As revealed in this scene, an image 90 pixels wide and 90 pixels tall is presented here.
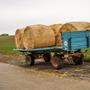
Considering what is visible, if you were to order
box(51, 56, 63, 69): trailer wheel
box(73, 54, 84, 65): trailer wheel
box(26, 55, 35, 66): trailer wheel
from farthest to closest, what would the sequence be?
box(26, 55, 35, 66): trailer wheel, box(73, 54, 84, 65): trailer wheel, box(51, 56, 63, 69): trailer wheel

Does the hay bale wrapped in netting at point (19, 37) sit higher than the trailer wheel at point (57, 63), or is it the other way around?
the hay bale wrapped in netting at point (19, 37)

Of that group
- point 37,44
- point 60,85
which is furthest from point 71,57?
point 60,85

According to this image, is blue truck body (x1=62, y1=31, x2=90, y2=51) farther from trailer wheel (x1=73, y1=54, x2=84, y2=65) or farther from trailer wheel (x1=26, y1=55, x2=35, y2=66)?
trailer wheel (x1=26, y1=55, x2=35, y2=66)

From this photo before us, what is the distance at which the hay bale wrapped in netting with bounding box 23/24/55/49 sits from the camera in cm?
2200

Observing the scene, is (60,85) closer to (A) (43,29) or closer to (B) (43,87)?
(B) (43,87)

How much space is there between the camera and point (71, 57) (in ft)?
68.7

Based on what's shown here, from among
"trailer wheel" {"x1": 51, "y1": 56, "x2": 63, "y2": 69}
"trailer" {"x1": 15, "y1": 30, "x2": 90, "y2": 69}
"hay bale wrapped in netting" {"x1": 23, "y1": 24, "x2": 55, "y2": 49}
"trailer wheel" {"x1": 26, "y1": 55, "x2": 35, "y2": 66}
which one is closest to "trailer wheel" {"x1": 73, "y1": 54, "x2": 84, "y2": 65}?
"trailer" {"x1": 15, "y1": 30, "x2": 90, "y2": 69}

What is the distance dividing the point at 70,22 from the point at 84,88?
806 centimetres

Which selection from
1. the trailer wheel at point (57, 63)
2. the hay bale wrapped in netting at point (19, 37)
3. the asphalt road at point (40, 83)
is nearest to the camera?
the asphalt road at point (40, 83)

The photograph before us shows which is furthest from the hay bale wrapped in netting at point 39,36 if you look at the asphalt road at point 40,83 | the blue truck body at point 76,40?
the asphalt road at point 40,83

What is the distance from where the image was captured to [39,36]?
22016mm

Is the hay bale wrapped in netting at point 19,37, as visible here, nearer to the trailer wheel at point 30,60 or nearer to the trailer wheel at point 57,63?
the trailer wheel at point 30,60

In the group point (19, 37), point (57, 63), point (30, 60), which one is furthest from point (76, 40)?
point (19, 37)

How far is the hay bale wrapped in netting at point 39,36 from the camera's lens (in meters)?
22.0
